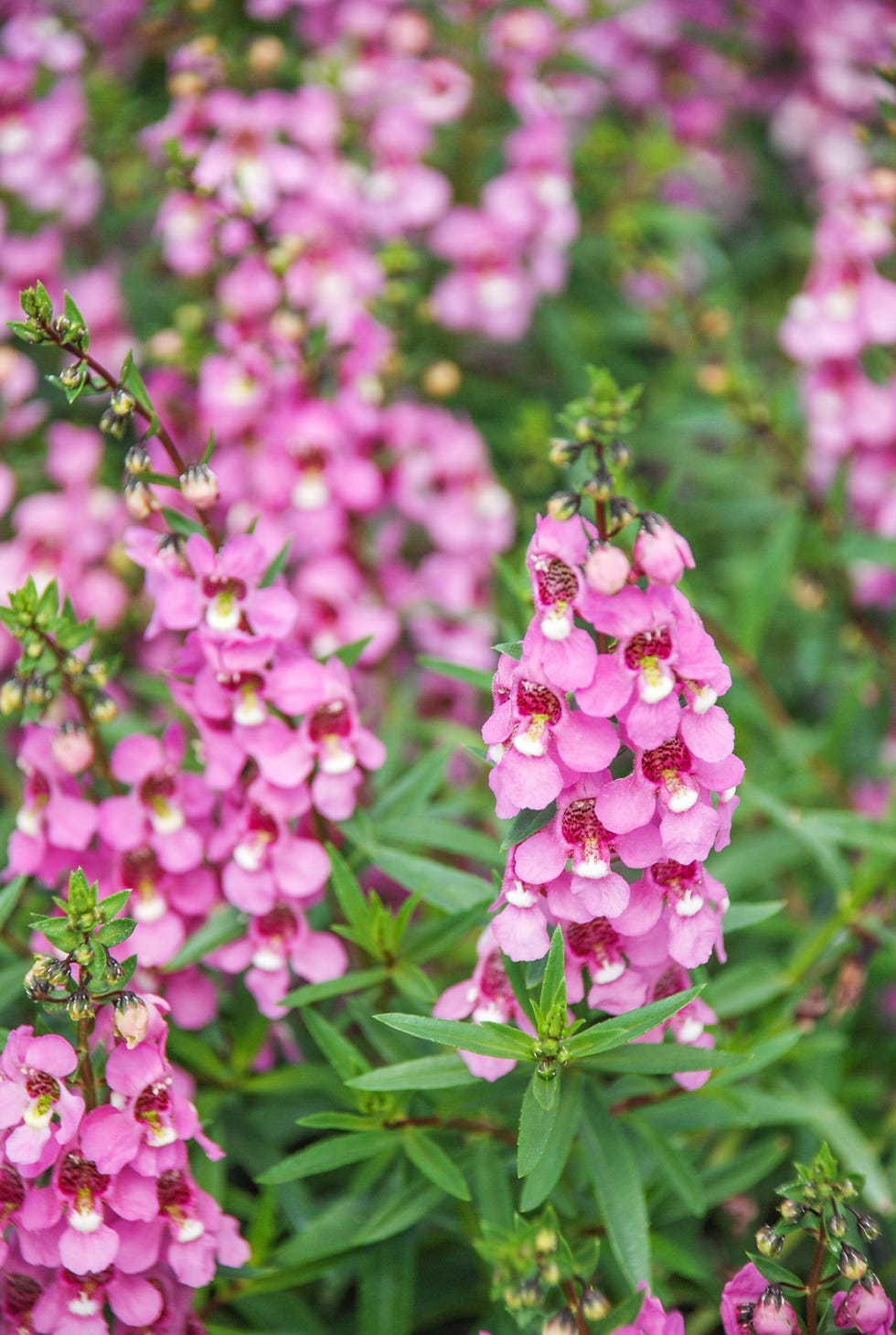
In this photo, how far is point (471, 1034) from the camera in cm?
144

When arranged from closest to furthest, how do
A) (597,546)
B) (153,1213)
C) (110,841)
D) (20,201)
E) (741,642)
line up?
(597,546)
(153,1213)
(110,841)
(741,642)
(20,201)

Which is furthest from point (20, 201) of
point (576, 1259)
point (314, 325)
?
point (576, 1259)

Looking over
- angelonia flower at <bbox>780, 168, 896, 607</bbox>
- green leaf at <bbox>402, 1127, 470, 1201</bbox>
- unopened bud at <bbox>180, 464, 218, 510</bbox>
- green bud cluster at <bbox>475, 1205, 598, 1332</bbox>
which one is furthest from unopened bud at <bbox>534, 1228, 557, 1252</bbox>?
angelonia flower at <bbox>780, 168, 896, 607</bbox>

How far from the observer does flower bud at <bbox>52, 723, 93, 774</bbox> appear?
174 centimetres

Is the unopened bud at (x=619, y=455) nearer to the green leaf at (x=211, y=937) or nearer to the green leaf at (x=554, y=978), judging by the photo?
the green leaf at (x=554, y=978)

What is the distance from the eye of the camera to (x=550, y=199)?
9.66 feet

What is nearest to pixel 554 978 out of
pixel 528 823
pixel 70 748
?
pixel 528 823

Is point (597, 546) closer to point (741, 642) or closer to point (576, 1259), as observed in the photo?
point (576, 1259)

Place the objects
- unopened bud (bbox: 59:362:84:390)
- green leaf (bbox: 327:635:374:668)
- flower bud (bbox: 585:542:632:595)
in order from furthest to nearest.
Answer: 1. green leaf (bbox: 327:635:374:668)
2. unopened bud (bbox: 59:362:84:390)
3. flower bud (bbox: 585:542:632:595)

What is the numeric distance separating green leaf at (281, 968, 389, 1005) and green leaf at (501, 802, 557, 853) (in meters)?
0.45

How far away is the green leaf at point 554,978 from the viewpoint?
140 centimetres

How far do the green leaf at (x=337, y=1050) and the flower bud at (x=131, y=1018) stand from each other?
0.32 m

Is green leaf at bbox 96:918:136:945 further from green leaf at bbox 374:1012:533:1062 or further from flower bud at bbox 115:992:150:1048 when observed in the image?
green leaf at bbox 374:1012:533:1062

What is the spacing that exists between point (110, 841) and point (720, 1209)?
126 cm
